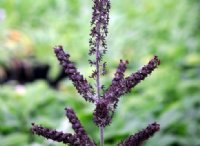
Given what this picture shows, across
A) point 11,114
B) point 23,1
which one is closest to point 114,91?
point 11,114

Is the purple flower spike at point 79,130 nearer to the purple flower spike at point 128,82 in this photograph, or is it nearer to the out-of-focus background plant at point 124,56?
the purple flower spike at point 128,82

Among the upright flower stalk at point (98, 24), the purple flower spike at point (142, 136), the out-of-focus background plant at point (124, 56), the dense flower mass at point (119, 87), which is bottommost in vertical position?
the purple flower spike at point (142, 136)

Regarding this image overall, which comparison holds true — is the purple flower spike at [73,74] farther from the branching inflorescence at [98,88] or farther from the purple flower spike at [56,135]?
the purple flower spike at [56,135]

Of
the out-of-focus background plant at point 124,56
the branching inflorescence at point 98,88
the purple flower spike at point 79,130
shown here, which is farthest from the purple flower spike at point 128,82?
the out-of-focus background plant at point 124,56

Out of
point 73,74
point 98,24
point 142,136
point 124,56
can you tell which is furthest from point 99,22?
point 124,56

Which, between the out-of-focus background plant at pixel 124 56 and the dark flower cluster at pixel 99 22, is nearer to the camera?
the dark flower cluster at pixel 99 22

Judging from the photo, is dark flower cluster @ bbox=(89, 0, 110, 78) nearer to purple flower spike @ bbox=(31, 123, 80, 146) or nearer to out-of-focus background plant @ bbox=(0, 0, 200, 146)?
purple flower spike @ bbox=(31, 123, 80, 146)

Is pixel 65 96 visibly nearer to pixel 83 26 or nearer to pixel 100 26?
pixel 83 26

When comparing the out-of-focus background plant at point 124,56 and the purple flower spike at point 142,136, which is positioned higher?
the out-of-focus background plant at point 124,56
